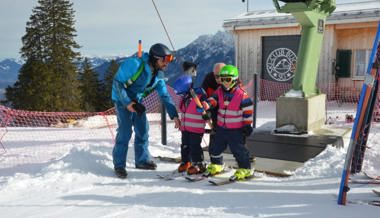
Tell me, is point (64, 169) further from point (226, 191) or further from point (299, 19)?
point (299, 19)

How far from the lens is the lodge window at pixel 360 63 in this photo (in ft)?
51.5

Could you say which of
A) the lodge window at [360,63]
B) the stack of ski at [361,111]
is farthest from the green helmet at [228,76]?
the lodge window at [360,63]

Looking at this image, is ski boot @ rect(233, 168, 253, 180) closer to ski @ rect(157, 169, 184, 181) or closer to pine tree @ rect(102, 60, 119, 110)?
ski @ rect(157, 169, 184, 181)

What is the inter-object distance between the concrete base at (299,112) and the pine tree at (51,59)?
22156 millimetres

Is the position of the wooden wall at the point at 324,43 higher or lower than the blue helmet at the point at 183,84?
higher

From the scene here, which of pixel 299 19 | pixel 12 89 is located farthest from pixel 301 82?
pixel 12 89

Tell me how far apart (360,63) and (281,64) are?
10.6ft

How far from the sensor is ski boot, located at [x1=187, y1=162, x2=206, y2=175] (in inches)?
200

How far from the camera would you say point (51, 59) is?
29.5 m

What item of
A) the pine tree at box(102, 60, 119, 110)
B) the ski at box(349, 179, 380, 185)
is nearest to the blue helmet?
the ski at box(349, 179, 380, 185)

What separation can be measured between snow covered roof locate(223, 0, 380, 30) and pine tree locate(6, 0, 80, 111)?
15.7 meters

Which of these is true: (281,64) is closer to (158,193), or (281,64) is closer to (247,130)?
(247,130)

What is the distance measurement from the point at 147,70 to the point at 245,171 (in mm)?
1838

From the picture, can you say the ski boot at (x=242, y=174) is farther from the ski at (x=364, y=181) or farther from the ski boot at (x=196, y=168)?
the ski at (x=364, y=181)
